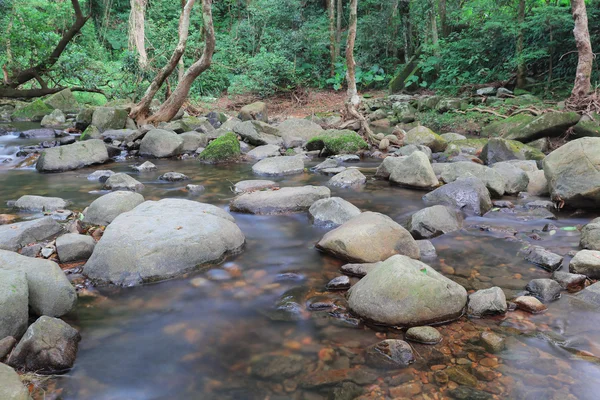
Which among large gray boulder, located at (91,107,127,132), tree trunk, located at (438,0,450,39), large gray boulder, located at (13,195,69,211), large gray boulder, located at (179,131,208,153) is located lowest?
large gray boulder, located at (13,195,69,211)

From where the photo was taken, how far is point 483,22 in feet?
56.6

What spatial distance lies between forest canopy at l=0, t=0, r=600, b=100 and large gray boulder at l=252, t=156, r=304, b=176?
7.42 metres

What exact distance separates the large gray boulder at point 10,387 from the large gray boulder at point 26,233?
7.78ft

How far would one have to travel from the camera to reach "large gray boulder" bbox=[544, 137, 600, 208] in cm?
528

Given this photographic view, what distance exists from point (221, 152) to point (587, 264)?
7446 mm

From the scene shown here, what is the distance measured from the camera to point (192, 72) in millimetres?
12266

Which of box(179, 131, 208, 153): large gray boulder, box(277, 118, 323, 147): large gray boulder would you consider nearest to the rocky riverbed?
box(179, 131, 208, 153): large gray boulder

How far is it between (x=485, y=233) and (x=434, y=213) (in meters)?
0.61

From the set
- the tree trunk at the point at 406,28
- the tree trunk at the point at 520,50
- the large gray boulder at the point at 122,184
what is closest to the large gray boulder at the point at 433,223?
the large gray boulder at the point at 122,184

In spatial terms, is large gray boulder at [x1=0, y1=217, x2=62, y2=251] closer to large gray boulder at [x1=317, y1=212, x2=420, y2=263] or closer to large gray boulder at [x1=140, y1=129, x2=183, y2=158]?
large gray boulder at [x1=317, y1=212, x2=420, y2=263]

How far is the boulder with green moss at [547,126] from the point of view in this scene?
32.8ft

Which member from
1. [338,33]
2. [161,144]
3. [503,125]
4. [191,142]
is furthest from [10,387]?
[338,33]

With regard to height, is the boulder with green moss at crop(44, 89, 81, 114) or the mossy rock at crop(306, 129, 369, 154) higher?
the boulder with green moss at crop(44, 89, 81, 114)

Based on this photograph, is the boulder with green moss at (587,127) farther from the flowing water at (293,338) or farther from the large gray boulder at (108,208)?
the large gray boulder at (108,208)
